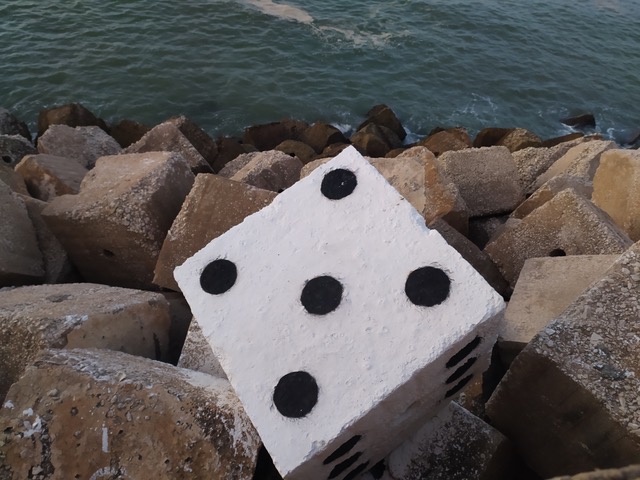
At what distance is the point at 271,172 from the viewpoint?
5273 millimetres

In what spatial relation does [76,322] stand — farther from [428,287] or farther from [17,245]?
[428,287]

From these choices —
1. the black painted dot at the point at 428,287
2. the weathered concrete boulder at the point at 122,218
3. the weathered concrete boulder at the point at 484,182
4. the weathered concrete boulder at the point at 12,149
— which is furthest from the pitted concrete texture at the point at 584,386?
the weathered concrete boulder at the point at 12,149

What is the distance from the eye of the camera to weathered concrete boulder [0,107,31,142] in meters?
8.83

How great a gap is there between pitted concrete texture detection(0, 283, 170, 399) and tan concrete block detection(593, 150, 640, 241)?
3.79 metres

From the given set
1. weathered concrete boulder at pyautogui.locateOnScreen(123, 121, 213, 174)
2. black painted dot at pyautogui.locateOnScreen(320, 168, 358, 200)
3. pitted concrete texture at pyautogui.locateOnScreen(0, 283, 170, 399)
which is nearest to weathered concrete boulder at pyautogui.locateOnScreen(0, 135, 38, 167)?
weathered concrete boulder at pyautogui.locateOnScreen(123, 121, 213, 174)

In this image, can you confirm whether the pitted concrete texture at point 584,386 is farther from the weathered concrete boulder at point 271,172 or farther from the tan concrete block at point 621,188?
the weathered concrete boulder at point 271,172

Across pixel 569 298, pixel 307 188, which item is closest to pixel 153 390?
pixel 307 188

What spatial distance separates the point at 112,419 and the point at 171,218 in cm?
221

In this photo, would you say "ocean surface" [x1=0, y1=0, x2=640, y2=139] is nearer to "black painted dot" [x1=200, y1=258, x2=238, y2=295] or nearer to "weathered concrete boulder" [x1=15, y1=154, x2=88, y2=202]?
"weathered concrete boulder" [x1=15, y1=154, x2=88, y2=202]

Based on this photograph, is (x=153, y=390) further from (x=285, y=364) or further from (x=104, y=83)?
(x=104, y=83)

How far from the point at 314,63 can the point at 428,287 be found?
10152mm

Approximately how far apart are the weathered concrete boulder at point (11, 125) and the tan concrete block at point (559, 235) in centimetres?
798

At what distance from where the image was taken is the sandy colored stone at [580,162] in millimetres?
5766

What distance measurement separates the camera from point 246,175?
5121mm
